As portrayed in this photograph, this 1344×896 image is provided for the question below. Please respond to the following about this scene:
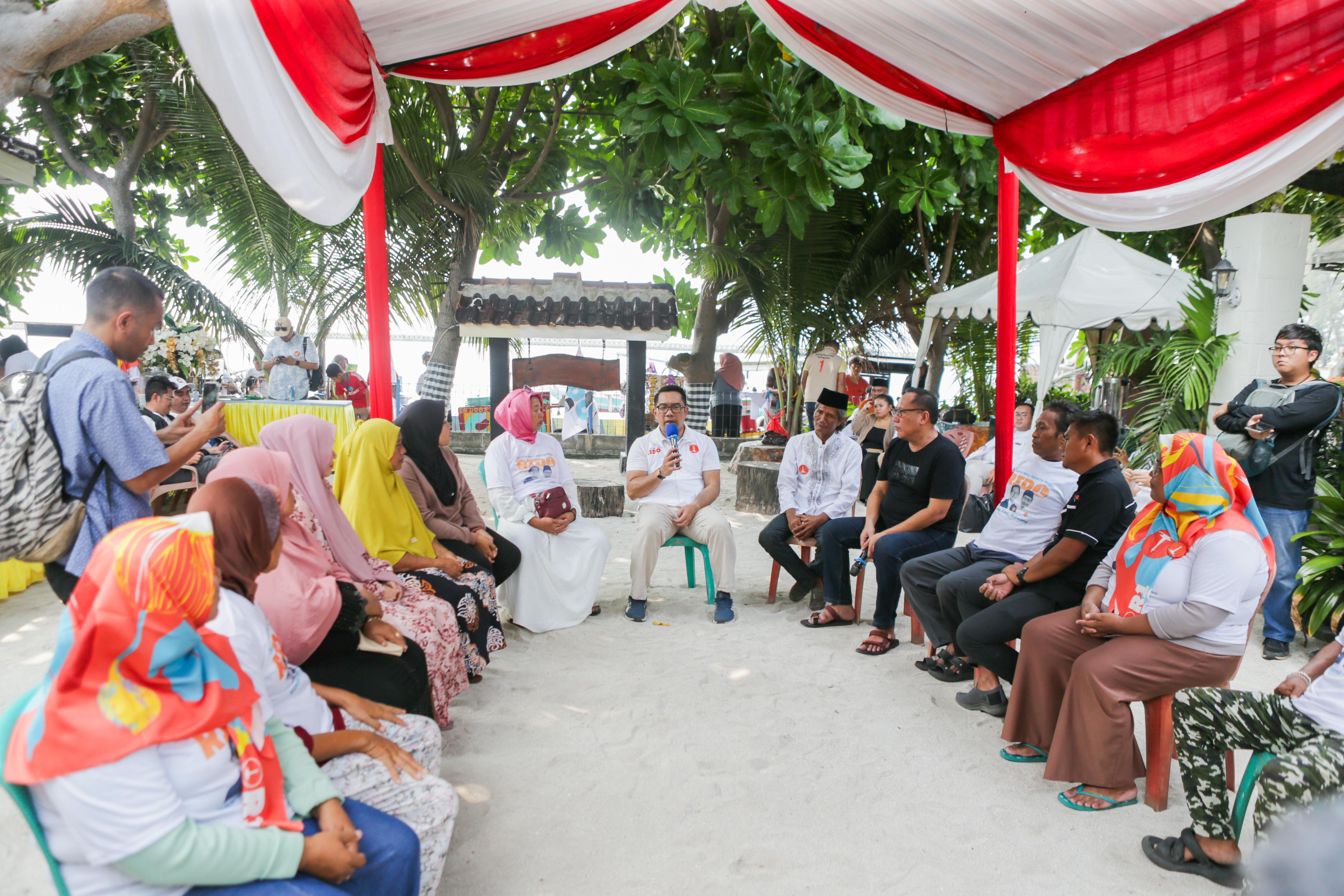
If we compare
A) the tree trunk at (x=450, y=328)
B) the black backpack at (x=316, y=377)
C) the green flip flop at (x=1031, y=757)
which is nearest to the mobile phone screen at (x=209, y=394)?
the black backpack at (x=316, y=377)

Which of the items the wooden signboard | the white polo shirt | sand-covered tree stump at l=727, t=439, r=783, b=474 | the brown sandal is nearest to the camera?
the brown sandal

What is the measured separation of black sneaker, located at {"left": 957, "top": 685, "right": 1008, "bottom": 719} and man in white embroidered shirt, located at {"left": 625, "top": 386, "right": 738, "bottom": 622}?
1.56 m

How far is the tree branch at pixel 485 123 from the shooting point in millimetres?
7953

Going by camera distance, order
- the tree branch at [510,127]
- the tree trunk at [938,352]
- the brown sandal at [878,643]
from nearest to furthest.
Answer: the brown sandal at [878,643]
the tree branch at [510,127]
the tree trunk at [938,352]

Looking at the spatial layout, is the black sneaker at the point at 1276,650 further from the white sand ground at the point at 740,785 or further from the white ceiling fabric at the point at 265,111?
the white ceiling fabric at the point at 265,111

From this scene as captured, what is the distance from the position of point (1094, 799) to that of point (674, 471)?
3035 mm

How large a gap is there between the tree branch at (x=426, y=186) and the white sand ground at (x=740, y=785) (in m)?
5.10

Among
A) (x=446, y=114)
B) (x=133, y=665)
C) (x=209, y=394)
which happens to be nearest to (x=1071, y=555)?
(x=133, y=665)

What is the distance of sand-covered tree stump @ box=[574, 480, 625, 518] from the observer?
25.1 feet

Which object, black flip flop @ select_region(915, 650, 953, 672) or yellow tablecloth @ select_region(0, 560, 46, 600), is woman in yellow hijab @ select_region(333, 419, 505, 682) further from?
yellow tablecloth @ select_region(0, 560, 46, 600)

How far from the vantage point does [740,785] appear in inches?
108

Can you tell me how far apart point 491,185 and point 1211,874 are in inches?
348

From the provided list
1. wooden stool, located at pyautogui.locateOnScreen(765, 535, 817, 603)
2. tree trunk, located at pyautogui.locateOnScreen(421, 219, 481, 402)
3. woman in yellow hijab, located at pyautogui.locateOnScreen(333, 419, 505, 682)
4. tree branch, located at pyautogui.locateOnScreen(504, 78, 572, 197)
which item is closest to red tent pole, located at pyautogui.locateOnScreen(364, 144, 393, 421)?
woman in yellow hijab, located at pyautogui.locateOnScreen(333, 419, 505, 682)

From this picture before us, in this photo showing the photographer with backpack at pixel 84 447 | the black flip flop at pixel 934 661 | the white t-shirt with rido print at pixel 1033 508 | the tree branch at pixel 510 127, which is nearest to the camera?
the photographer with backpack at pixel 84 447
